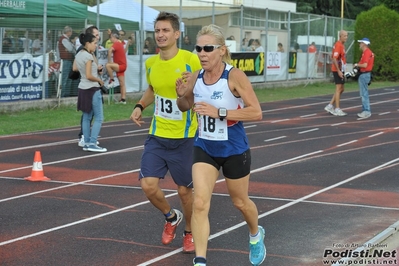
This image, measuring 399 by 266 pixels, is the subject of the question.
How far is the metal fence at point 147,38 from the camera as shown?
19969 mm

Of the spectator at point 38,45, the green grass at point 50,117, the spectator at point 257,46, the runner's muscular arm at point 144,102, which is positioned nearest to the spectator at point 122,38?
the green grass at point 50,117

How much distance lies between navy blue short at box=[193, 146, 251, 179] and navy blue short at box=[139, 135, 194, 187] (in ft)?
2.50

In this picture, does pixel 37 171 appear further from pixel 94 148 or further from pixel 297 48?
pixel 297 48

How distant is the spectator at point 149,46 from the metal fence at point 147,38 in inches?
5.0

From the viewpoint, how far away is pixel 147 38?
24.8 meters

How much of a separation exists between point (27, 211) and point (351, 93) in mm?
23340

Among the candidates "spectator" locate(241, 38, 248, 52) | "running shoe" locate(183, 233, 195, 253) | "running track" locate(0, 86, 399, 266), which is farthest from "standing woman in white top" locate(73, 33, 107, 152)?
"spectator" locate(241, 38, 248, 52)

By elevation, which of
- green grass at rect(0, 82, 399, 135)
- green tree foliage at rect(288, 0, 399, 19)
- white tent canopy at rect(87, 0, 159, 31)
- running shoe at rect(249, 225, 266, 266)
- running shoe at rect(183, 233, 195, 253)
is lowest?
running shoe at rect(183, 233, 195, 253)

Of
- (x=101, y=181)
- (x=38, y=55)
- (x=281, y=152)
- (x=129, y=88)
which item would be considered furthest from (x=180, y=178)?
(x=129, y=88)

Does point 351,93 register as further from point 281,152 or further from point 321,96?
point 281,152

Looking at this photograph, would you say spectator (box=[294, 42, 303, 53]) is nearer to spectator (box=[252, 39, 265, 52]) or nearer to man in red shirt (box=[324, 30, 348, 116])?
spectator (box=[252, 39, 265, 52])

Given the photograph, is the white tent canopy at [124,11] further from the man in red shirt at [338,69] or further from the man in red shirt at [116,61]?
the man in red shirt at [338,69]

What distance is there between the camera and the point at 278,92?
30.2 meters

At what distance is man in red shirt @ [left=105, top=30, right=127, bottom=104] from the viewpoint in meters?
22.4
